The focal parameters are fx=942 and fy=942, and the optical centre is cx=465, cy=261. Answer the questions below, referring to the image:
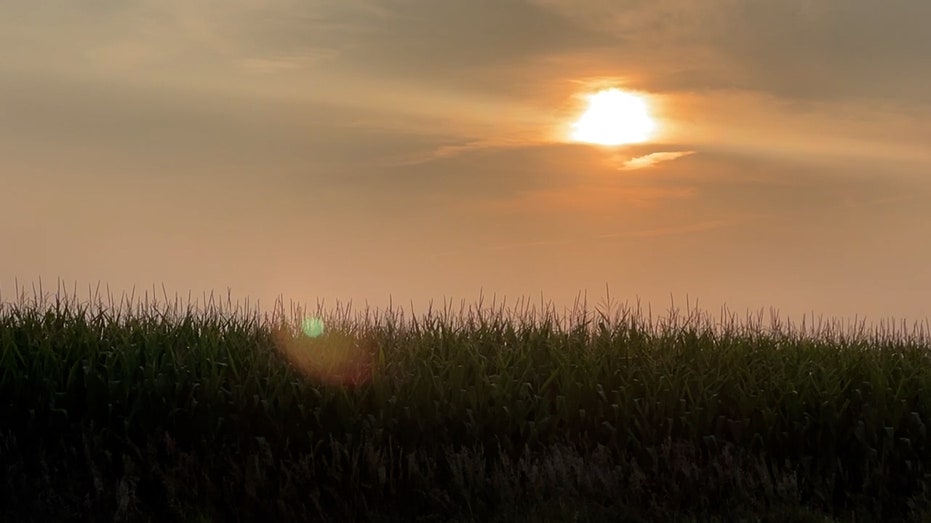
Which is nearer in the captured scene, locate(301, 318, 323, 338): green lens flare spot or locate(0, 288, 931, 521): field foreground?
locate(0, 288, 931, 521): field foreground

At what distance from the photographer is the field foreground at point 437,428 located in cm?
1033

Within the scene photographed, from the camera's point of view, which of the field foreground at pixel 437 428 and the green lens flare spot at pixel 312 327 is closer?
the field foreground at pixel 437 428

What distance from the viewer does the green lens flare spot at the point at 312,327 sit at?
1427cm

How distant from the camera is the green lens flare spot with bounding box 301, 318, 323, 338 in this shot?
1427 cm

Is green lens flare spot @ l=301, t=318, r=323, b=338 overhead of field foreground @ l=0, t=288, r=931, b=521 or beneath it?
overhead

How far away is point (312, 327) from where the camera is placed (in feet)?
48.1

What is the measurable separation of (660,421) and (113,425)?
6.78 meters

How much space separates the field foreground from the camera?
407 inches

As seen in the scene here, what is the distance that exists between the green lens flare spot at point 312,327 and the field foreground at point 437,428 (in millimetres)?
352

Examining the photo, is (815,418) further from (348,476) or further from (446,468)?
(348,476)

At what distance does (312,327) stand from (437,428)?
13.1 ft

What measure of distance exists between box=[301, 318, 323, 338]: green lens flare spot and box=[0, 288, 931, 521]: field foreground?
1.15 ft

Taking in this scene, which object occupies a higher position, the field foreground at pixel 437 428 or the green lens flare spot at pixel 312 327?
the green lens flare spot at pixel 312 327

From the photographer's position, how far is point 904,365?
14.4 meters
